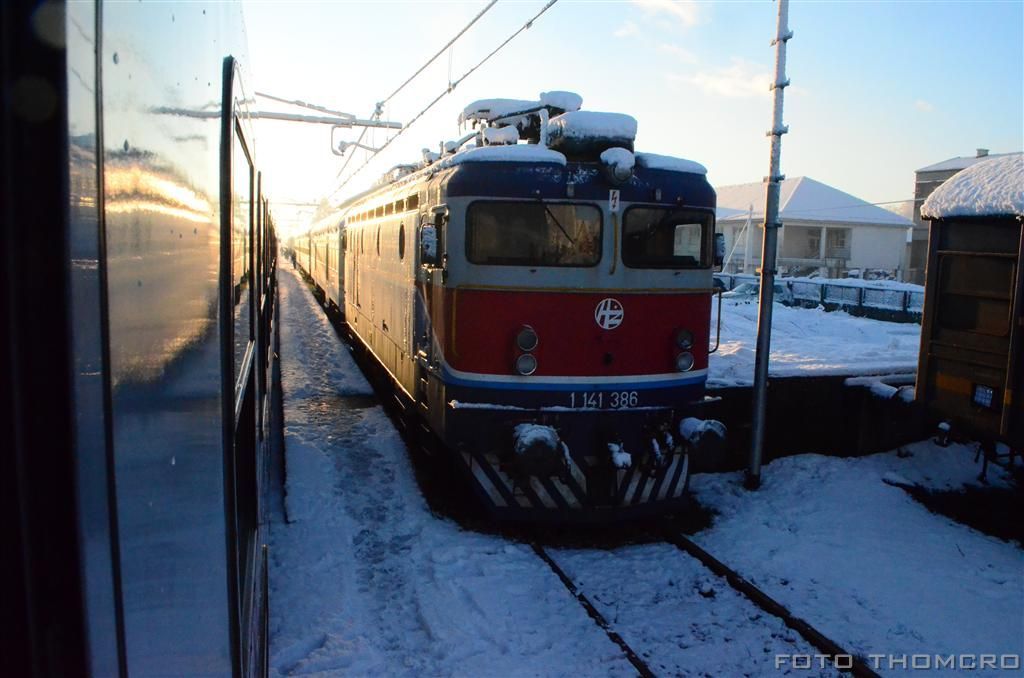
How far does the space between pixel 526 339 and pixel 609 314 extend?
775 millimetres

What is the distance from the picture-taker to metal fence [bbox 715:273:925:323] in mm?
19969

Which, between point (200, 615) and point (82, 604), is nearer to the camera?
point (82, 604)

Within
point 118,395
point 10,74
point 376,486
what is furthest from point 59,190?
point 376,486

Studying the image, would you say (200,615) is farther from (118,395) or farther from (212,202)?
(212,202)

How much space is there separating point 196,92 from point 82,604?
1.21 metres

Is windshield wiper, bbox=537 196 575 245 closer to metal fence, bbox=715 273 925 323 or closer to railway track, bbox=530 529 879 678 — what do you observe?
railway track, bbox=530 529 879 678

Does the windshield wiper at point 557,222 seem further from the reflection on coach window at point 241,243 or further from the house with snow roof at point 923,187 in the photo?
the house with snow roof at point 923,187

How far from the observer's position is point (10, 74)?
705 millimetres

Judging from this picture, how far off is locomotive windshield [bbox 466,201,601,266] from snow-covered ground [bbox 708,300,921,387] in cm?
303

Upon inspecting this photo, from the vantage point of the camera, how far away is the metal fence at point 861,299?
65.5 feet

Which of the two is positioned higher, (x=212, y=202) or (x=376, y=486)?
(x=212, y=202)

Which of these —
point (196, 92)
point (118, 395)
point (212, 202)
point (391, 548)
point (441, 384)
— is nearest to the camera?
point (118, 395)

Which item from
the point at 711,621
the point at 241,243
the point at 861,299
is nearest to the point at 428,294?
the point at 711,621

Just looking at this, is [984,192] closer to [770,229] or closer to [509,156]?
[770,229]
